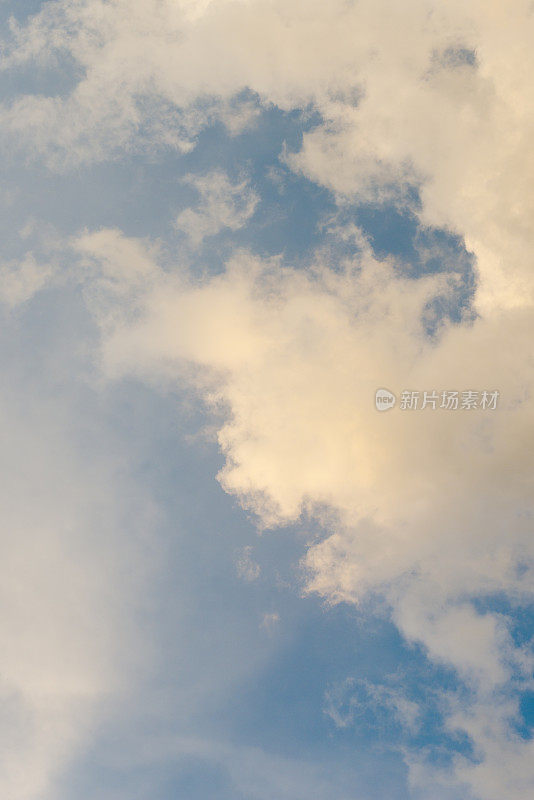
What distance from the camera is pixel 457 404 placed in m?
83.8

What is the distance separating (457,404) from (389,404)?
1075cm

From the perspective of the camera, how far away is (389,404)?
8812 cm
